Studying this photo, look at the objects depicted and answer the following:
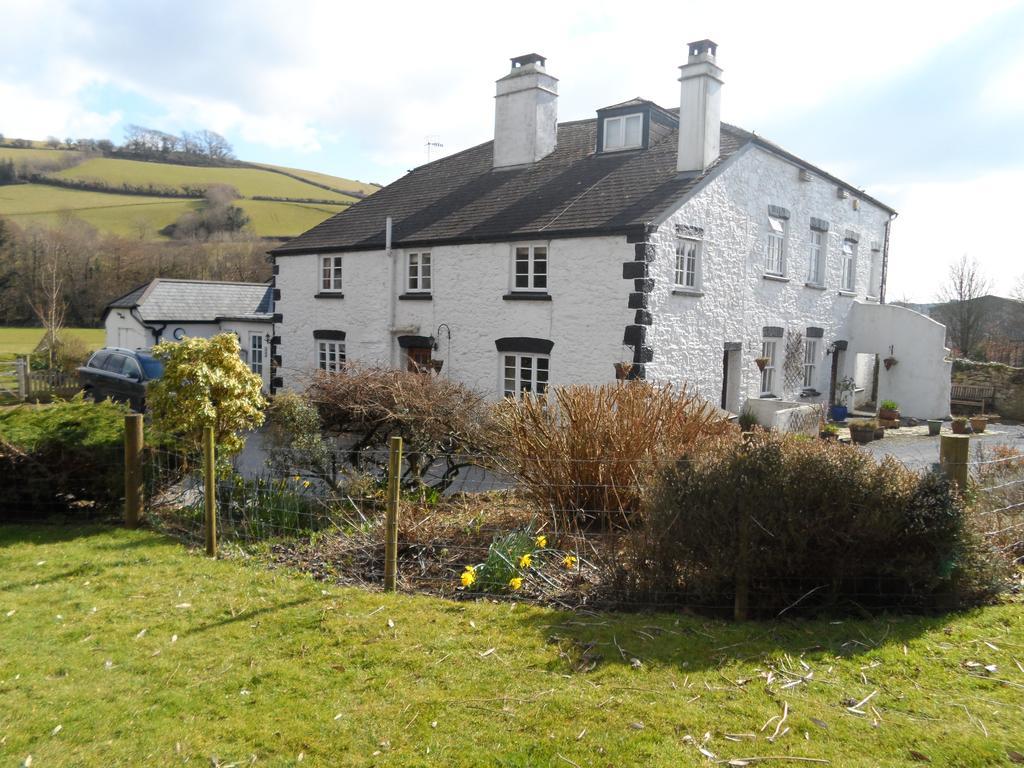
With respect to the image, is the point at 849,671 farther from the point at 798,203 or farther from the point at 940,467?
the point at 798,203

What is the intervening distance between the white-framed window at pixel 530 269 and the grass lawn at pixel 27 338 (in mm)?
26312

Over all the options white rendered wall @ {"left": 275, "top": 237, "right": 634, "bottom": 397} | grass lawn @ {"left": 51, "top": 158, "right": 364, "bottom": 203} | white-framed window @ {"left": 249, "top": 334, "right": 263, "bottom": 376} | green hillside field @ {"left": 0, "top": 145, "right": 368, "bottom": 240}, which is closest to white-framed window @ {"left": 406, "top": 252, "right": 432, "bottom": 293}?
white rendered wall @ {"left": 275, "top": 237, "right": 634, "bottom": 397}

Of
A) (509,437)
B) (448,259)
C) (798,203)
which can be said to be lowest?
(509,437)

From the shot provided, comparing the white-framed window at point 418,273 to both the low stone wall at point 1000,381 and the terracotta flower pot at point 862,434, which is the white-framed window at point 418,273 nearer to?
the terracotta flower pot at point 862,434

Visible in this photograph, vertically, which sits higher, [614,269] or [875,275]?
[875,275]

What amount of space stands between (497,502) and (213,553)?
3192 millimetres

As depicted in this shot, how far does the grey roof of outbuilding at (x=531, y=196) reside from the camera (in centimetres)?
1580

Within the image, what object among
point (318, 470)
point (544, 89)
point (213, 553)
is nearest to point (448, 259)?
point (544, 89)

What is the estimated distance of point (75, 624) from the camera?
19.3ft

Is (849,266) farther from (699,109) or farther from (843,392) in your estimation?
(699,109)

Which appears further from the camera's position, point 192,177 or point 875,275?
point 192,177

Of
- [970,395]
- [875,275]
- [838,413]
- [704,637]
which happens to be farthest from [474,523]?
[970,395]

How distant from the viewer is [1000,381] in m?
23.5

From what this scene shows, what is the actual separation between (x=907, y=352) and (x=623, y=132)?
37.1ft
